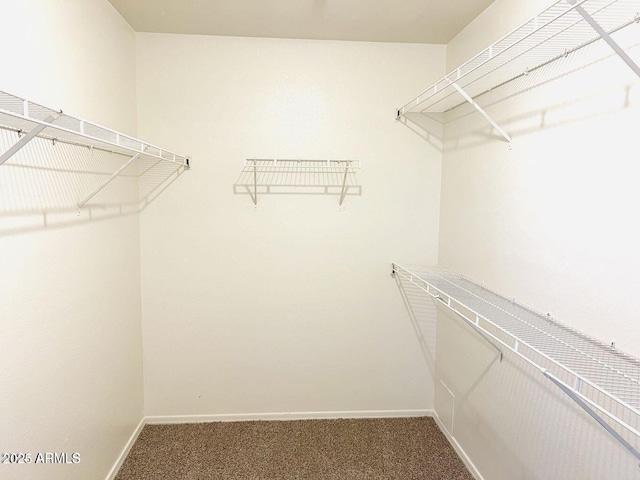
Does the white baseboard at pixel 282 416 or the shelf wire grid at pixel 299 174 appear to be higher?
the shelf wire grid at pixel 299 174

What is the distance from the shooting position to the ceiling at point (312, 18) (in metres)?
1.99

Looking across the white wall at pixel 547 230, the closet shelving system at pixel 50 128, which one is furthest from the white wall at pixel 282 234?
the closet shelving system at pixel 50 128

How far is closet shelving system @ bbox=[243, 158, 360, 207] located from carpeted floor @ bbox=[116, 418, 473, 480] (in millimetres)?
1431

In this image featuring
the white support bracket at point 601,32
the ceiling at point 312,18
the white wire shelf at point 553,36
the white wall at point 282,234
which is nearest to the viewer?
the white support bracket at point 601,32

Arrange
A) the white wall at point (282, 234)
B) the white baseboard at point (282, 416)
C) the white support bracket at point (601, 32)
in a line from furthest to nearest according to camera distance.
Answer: the white baseboard at point (282, 416) < the white wall at point (282, 234) < the white support bracket at point (601, 32)

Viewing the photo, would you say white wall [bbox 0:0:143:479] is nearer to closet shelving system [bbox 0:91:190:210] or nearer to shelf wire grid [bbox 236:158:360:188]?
closet shelving system [bbox 0:91:190:210]

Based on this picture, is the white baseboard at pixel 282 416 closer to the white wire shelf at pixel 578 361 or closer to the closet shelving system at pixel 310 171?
the white wire shelf at pixel 578 361

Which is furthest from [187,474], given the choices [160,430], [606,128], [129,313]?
[606,128]

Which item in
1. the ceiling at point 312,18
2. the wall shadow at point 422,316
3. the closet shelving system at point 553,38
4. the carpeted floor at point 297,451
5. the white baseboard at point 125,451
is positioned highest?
the ceiling at point 312,18

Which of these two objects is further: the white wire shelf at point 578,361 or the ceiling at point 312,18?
the ceiling at point 312,18

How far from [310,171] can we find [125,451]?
1938 millimetres

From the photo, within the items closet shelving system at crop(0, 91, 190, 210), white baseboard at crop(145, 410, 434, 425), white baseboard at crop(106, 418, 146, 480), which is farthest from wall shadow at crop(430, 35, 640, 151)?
white baseboard at crop(106, 418, 146, 480)

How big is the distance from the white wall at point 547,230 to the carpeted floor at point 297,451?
271mm

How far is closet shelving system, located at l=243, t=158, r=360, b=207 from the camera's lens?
2502 mm
